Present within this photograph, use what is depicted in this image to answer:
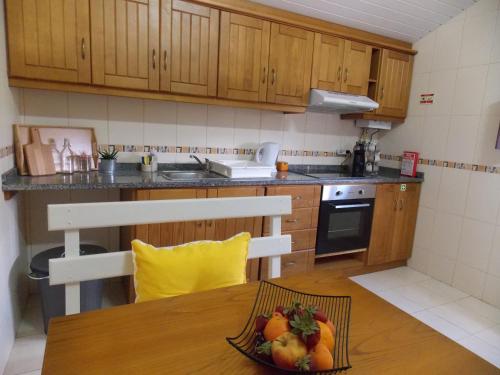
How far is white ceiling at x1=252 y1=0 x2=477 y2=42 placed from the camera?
8.11 ft

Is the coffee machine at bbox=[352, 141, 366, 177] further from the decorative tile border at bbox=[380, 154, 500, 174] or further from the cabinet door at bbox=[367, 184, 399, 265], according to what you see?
the decorative tile border at bbox=[380, 154, 500, 174]

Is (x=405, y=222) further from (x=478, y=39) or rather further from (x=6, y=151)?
(x=6, y=151)

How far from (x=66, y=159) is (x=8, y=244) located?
63 centimetres

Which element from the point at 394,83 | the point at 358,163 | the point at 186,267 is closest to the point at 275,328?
the point at 186,267

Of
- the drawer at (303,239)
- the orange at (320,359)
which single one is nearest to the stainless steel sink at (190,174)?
the drawer at (303,239)

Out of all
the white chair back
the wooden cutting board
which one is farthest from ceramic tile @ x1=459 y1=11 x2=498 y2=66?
the wooden cutting board

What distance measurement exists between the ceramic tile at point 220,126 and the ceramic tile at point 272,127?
298mm

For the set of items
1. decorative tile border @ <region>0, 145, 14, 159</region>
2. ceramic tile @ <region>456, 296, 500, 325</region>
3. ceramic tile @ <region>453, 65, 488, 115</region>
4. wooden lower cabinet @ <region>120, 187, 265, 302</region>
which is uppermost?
ceramic tile @ <region>453, 65, 488, 115</region>

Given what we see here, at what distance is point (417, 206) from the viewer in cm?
311

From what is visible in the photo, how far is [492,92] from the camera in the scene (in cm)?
254

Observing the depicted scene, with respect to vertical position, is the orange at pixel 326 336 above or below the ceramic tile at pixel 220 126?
below

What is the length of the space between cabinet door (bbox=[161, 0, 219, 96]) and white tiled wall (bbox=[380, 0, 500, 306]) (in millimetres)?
2018

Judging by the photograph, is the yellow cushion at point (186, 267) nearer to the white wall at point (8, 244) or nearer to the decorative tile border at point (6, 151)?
the white wall at point (8, 244)

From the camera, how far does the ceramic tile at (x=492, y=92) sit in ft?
8.21
